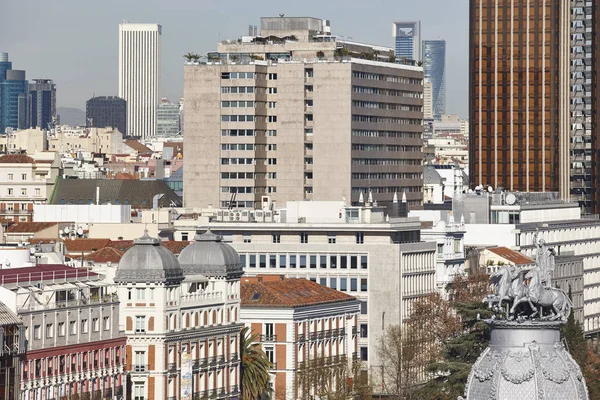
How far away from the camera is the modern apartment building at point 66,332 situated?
387 ft

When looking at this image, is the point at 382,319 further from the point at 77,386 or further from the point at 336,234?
the point at 77,386

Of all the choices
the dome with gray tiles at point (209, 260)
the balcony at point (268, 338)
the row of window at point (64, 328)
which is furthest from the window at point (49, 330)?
the balcony at point (268, 338)

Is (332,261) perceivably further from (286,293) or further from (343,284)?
(286,293)

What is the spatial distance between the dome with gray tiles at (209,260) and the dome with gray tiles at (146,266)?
764cm

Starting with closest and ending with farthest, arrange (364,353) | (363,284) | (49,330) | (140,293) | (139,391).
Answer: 1. (49,330)
2. (139,391)
3. (140,293)
4. (364,353)
5. (363,284)

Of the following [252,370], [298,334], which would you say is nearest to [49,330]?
[252,370]

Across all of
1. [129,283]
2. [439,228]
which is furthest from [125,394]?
[439,228]

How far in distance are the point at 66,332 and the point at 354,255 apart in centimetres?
6021

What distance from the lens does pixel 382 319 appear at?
17825cm

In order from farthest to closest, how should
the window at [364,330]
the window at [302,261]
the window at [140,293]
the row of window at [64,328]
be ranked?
the window at [302,261] → the window at [364,330] → the window at [140,293] → the row of window at [64,328]

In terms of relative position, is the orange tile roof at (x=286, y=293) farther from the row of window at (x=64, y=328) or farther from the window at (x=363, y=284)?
the row of window at (x=64, y=328)

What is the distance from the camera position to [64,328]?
122500mm

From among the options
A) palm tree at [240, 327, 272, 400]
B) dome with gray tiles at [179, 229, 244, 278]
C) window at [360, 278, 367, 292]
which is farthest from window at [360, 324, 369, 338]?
dome with gray tiles at [179, 229, 244, 278]

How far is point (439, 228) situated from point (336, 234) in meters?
15.2
